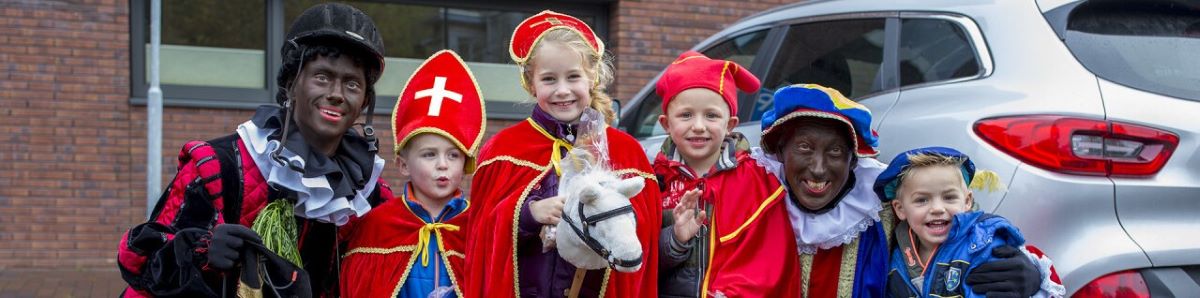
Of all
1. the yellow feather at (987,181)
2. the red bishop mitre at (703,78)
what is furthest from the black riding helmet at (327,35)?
the yellow feather at (987,181)

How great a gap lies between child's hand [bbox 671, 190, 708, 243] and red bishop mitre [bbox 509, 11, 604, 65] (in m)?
0.52

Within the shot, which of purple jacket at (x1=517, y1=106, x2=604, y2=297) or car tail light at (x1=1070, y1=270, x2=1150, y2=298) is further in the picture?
car tail light at (x1=1070, y1=270, x2=1150, y2=298)

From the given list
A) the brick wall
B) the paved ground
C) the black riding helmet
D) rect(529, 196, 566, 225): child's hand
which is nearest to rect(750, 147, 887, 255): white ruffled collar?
rect(529, 196, 566, 225): child's hand

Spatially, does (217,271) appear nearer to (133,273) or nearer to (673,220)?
(133,273)

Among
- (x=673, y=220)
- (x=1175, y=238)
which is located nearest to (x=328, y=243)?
(x=673, y=220)

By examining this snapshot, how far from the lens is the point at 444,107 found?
11.8 feet

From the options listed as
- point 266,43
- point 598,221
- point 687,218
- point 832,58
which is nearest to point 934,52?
point 832,58

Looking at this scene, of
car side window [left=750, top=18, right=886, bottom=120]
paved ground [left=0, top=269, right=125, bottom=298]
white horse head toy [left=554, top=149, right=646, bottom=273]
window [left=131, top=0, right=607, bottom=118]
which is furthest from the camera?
window [left=131, top=0, right=607, bottom=118]

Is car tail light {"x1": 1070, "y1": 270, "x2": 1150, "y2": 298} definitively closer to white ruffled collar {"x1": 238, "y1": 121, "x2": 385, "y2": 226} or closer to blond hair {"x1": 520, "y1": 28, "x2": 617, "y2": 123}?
blond hair {"x1": 520, "y1": 28, "x2": 617, "y2": 123}

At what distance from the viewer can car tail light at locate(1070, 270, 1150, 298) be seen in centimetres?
313

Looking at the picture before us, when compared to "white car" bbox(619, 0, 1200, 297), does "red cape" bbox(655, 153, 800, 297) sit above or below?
below

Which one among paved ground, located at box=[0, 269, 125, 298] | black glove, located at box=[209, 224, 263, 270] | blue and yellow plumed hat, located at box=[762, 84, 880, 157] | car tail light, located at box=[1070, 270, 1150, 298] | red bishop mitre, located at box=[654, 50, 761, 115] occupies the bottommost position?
paved ground, located at box=[0, 269, 125, 298]

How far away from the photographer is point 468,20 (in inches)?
378

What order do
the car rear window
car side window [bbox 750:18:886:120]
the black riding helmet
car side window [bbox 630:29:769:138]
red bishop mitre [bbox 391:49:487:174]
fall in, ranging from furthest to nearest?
car side window [bbox 630:29:769:138] → car side window [bbox 750:18:886:120] → red bishop mitre [bbox 391:49:487:174] → the car rear window → the black riding helmet
